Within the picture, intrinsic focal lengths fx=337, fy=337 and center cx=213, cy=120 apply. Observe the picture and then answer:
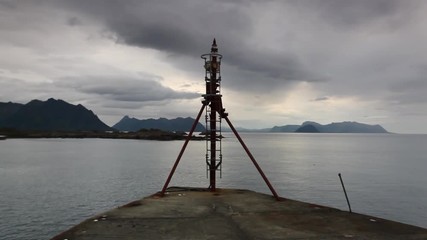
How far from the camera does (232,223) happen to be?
16.2 metres

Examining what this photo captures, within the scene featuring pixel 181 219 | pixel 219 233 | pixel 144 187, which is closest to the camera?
pixel 219 233

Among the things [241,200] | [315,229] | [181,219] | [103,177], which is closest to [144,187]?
[103,177]

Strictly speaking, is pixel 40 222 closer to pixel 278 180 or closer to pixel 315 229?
pixel 315 229

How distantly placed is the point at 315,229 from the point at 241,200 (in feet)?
23.5

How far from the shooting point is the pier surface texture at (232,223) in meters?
14.4

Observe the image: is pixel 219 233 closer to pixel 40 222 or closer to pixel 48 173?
pixel 40 222

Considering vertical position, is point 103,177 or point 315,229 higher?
point 315,229

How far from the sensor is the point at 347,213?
18656mm

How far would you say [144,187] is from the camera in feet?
172

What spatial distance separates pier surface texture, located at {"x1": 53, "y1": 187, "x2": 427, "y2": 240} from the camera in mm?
14375

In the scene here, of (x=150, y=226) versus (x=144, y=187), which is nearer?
(x=150, y=226)

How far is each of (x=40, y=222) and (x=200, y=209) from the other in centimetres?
1942

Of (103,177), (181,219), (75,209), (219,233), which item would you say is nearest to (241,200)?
(181,219)

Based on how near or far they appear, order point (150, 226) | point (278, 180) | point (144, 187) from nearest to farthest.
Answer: point (150, 226) → point (144, 187) → point (278, 180)
